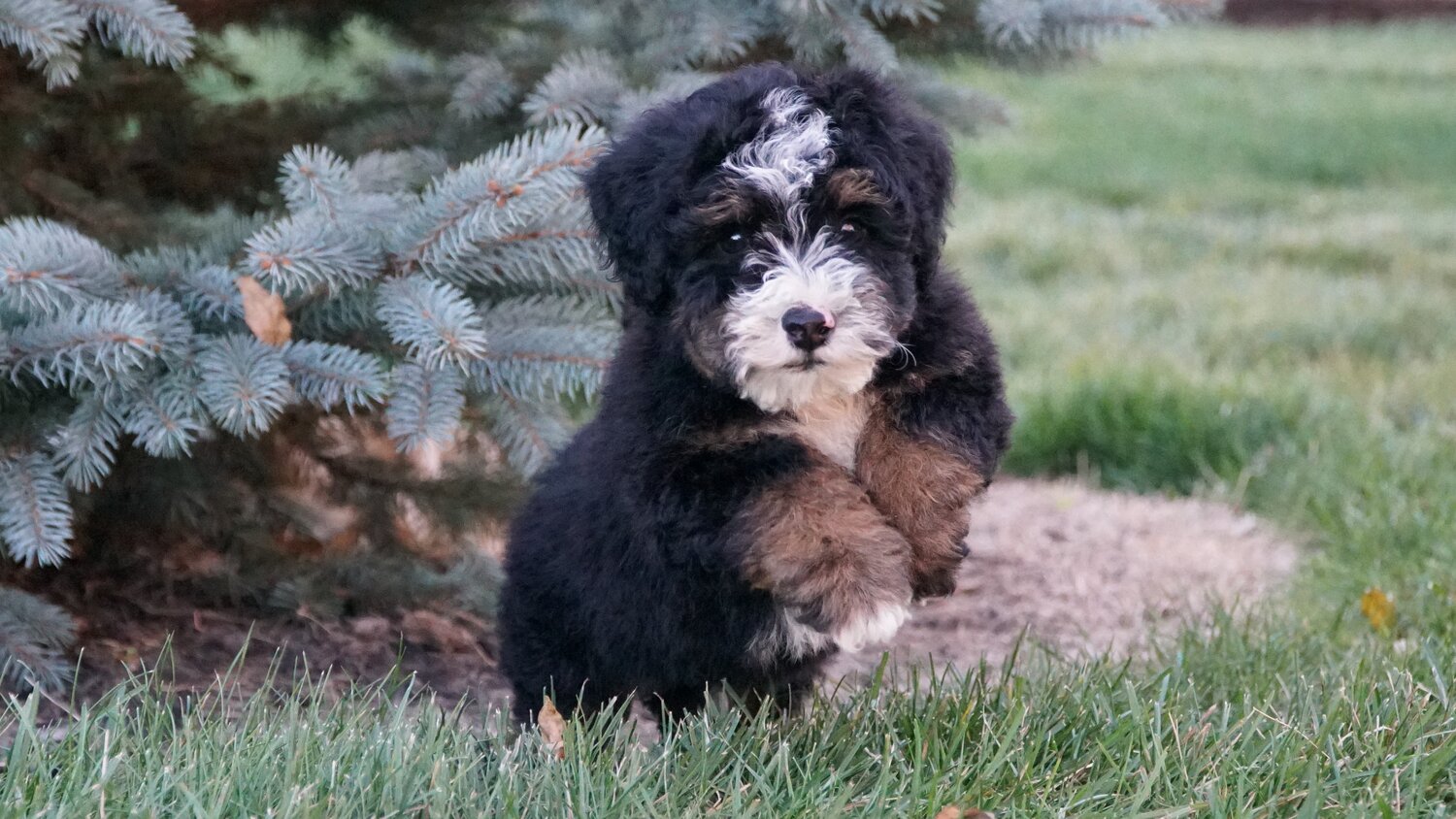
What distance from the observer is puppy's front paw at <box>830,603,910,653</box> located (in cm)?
265

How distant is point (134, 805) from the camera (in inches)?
100

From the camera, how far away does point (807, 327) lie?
2643 millimetres

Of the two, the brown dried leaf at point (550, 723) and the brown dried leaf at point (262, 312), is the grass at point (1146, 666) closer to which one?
the brown dried leaf at point (550, 723)

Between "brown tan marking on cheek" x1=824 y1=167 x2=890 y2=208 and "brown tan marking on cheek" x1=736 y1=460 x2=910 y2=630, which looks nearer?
"brown tan marking on cheek" x1=736 y1=460 x2=910 y2=630

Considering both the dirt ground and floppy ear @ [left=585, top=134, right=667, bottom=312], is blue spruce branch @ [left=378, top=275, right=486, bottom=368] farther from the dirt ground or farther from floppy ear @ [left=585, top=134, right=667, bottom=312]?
the dirt ground

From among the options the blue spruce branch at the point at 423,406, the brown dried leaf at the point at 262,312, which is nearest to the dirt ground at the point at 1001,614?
the blue spruce branch at the point at 423,406

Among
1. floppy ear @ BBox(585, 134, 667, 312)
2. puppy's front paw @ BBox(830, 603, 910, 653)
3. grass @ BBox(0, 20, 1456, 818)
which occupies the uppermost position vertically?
floppy ear @ BBox(585, 134, 667, 312)

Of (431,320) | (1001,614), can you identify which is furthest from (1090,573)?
(431,320)

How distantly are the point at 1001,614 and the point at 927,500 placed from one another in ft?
7.29

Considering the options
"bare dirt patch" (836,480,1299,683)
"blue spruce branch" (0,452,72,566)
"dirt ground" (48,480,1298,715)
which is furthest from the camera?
"bare dirt patch" (836,480,1299,683)

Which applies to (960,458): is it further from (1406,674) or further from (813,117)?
(1406,674)

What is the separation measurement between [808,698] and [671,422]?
0.91 m

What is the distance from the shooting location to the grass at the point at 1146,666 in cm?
Result: 271

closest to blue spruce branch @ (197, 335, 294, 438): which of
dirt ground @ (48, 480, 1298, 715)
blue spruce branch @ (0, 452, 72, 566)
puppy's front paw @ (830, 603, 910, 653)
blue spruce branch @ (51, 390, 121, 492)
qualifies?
blue spruce branch @ (51, 390, 121, 492)
